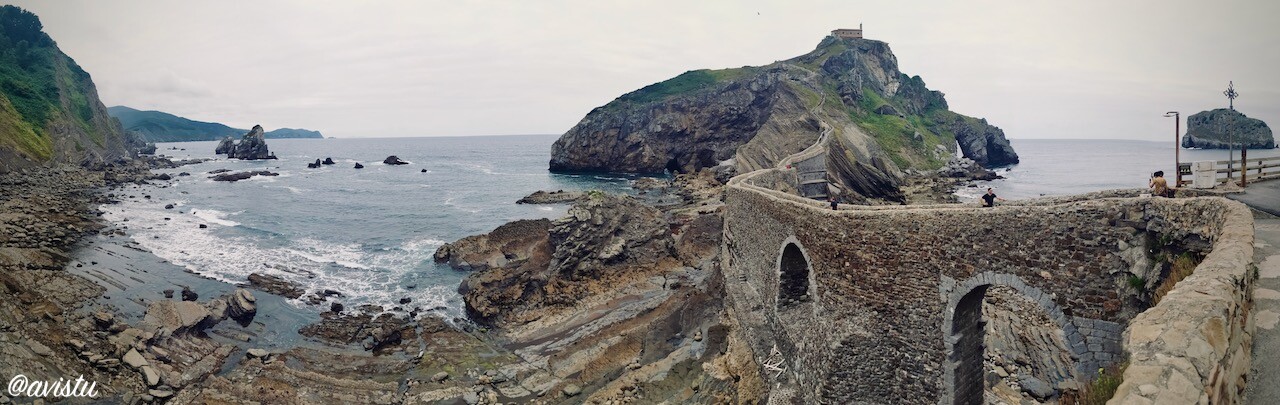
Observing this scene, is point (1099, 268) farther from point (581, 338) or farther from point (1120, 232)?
point (581, 338)

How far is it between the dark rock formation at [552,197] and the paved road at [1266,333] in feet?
192

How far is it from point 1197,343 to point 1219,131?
169 meters

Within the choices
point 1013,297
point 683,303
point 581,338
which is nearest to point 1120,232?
point 1013,297

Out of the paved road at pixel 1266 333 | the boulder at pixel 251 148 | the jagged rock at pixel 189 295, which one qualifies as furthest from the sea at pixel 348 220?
the boulder at pixel 251 148

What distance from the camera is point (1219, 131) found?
125312 millimetres

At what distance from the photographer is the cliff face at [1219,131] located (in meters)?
113

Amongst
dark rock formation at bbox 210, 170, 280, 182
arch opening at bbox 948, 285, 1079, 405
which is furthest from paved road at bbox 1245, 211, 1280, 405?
dark rock formation at bbox 210, 170, 280, 182

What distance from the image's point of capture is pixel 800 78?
9556 centimetres

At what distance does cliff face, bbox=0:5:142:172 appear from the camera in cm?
7250

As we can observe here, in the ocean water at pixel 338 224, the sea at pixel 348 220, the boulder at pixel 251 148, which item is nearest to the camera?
the sea at pixel 348 220

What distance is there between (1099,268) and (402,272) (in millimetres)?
35367

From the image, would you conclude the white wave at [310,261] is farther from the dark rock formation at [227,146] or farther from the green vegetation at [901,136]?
the dark rock formation at [227,146]

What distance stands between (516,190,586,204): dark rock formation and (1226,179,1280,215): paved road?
5392cm

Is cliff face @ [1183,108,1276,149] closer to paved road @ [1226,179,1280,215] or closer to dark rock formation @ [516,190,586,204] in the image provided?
dark rock formation @ [516,190,586,204]
